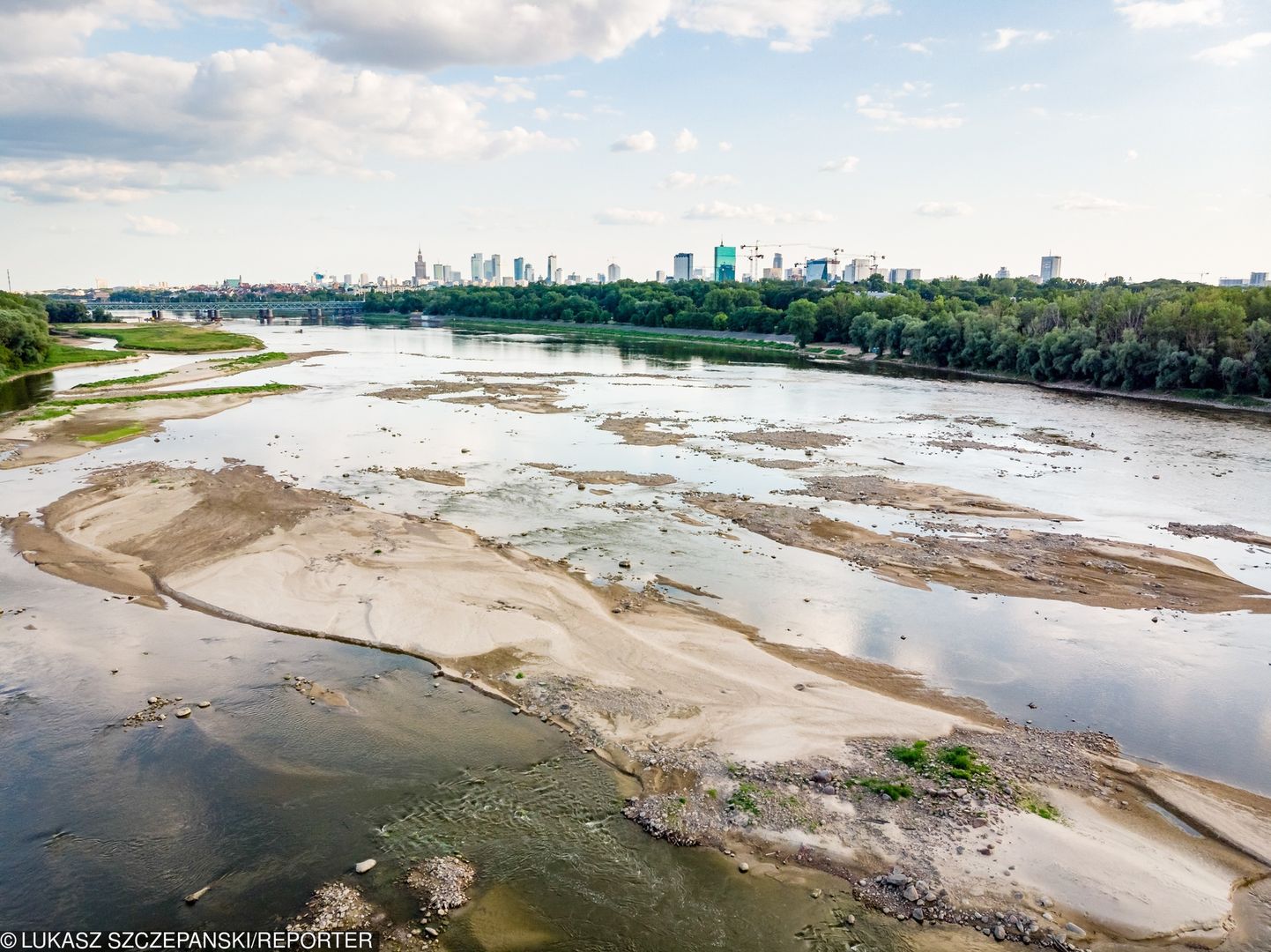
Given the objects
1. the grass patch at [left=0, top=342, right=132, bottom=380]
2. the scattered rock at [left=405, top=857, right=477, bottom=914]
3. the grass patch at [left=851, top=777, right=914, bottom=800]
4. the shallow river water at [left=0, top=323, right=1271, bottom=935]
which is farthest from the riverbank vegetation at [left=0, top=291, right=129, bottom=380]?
the grass patch at [left=851, top=777, right=914, bottom=800]

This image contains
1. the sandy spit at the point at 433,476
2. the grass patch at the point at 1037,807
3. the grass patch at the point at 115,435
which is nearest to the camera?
the grass patch at the point at 1037,807

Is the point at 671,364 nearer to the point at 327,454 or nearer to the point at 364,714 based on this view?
the point at 327,454

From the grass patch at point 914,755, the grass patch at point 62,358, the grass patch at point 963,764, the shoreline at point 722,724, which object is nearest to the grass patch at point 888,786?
the shoreline at point 722,724

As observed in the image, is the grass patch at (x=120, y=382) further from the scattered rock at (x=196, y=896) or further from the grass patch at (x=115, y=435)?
the scattered rock at (x=196, y=896)


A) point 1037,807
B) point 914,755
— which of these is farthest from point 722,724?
point 1037,807

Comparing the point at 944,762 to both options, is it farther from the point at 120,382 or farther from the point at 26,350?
the point at 26,350

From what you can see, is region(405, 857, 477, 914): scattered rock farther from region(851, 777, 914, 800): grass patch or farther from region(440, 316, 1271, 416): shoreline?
region(440, 316, 1271, 416): shoreline

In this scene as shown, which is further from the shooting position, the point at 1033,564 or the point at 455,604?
the point at 1033,564
